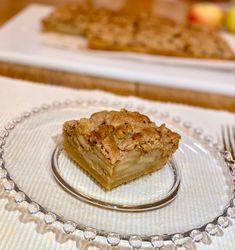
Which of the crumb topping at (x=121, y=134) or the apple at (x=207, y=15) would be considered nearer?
the crumb topping at (x=121, y=134)

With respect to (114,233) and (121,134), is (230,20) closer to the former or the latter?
(121,134)

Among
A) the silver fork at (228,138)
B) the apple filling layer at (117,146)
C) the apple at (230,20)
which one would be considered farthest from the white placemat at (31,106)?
the apple at (230,20)

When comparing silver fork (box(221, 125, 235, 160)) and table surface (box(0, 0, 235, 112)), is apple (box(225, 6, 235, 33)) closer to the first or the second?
table surface (box(0, 0, 235, 112))

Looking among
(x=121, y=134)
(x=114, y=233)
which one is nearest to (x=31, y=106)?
(x=121, y=134)

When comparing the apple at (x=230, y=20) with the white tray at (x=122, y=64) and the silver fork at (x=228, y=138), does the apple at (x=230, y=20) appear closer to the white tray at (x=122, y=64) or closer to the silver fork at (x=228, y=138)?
the white tray at (x=122, y=64)

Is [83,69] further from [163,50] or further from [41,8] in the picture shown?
[41,8]

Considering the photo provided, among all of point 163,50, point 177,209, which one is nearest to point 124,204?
point 177,209

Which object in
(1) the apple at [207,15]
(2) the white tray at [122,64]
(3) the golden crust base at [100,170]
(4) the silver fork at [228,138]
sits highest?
(3) the golden crust base at [100,170]
